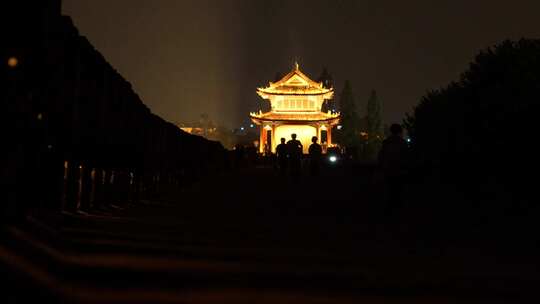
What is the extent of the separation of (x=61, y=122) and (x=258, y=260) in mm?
2531

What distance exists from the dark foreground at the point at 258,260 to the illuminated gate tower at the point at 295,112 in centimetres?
6210

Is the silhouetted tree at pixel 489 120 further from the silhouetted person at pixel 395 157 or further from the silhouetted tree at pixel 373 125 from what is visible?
the silhouetted tree at pixel 373 125

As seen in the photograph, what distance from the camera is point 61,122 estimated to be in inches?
285

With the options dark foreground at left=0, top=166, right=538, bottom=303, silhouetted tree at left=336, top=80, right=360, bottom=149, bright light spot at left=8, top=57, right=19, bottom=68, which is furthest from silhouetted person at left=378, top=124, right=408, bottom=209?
silhouetted tree at left=336, top=80, right=360, bottom=149

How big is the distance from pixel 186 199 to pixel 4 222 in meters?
10.2

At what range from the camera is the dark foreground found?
418 cm

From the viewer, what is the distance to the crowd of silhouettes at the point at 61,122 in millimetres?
4996

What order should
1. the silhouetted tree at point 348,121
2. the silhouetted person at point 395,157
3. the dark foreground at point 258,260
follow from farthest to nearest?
the silhouetted tree at point 348,121
the silhouetted person at point 395,157
the dark foreground at point 258,260

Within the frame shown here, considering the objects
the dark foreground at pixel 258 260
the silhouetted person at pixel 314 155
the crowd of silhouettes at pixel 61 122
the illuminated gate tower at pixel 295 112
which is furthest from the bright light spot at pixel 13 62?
the illuminated gate tower at pixel 295 112

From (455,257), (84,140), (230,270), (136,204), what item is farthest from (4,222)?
(136,204)

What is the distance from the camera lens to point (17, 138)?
5.28 m

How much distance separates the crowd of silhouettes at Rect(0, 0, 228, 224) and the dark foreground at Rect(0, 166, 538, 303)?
0.32m

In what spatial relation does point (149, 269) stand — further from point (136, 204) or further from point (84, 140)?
point (136, 204)

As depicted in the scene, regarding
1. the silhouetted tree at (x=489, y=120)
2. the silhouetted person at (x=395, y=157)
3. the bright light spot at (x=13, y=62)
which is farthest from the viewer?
the silhouetted tree at (x=489, y=120)
